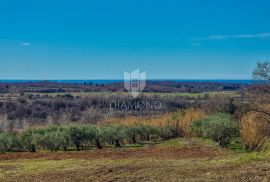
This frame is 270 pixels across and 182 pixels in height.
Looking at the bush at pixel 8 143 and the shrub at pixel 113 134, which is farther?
the shrub at pixel 113 134

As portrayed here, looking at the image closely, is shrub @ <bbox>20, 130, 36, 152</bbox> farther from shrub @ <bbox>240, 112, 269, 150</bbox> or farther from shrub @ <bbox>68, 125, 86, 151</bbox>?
shrub @ <bbox>240, 112, 269, 150</bbox>

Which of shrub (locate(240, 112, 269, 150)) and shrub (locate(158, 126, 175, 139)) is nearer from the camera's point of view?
shrub (locate(240, 112, 269, 150))

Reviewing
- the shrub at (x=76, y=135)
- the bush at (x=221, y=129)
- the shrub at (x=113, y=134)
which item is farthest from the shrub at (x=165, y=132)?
the shrub at (x=76, y=135)

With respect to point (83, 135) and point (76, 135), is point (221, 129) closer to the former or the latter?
point (83, 135)

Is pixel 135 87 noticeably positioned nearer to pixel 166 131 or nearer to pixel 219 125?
pixel 166 131

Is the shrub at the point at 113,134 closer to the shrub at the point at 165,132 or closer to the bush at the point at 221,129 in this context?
the shrub at the point at 165,132

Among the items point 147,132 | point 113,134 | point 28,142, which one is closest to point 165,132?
point 147,132

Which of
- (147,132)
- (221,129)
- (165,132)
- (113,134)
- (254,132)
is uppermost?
(254,132)

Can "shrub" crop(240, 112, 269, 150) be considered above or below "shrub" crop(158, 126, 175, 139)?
above

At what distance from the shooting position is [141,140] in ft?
116

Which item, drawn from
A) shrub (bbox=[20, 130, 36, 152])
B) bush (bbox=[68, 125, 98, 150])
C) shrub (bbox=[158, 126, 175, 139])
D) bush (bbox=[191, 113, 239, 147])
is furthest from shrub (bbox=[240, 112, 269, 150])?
shrub (bbox=[20, 130, 36, 152])

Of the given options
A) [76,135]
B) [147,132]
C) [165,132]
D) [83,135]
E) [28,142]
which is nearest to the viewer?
[28,142]

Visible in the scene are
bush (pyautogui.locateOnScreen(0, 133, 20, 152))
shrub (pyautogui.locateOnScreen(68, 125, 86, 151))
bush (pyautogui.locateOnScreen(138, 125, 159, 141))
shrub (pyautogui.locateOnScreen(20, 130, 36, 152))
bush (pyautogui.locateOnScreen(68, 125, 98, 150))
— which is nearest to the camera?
bush (pyautogui.locateOnScreen(0, 133, 20, 152))

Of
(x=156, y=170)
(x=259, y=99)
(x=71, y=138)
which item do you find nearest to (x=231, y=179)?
(x=156, y=170)
